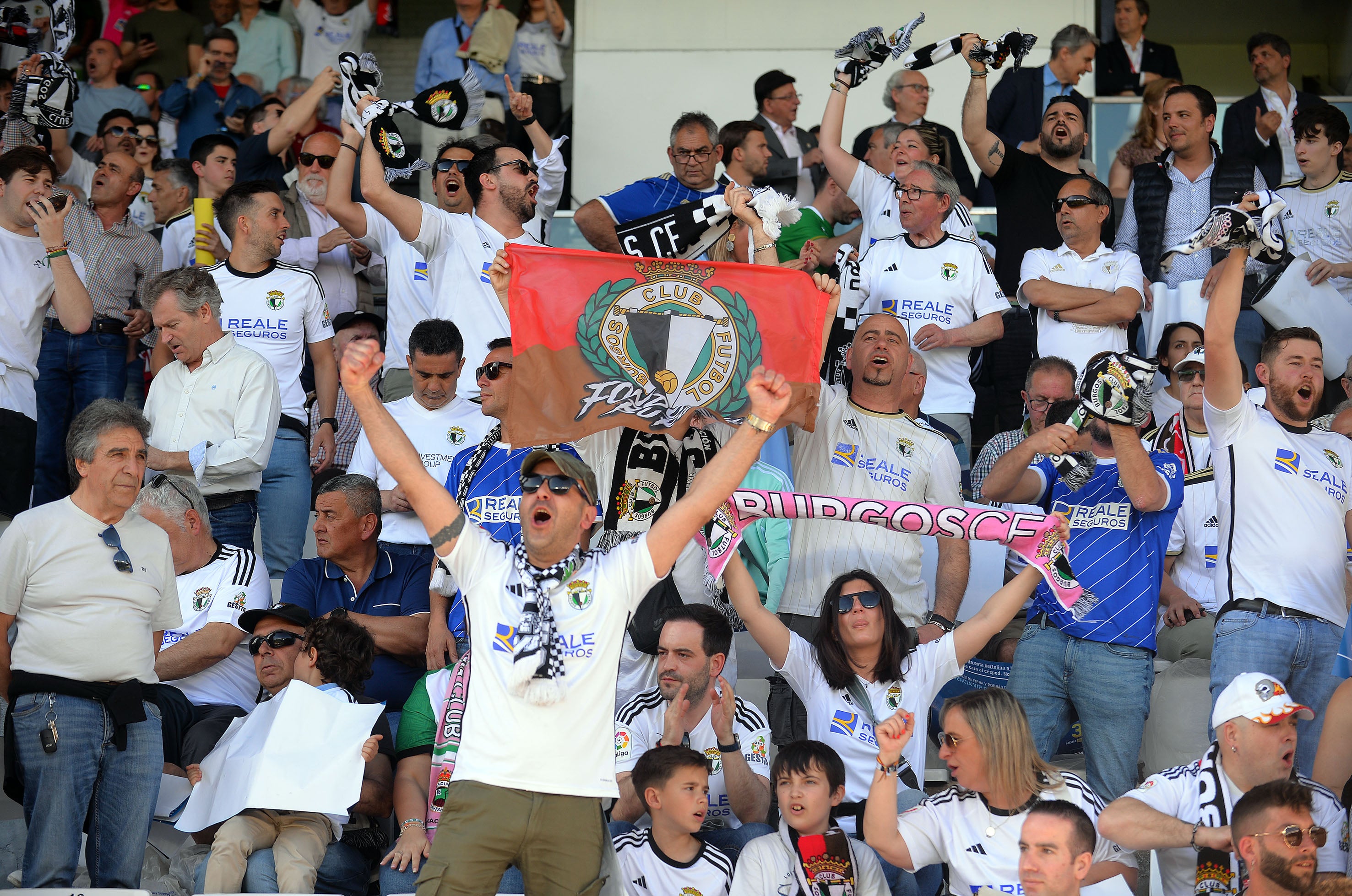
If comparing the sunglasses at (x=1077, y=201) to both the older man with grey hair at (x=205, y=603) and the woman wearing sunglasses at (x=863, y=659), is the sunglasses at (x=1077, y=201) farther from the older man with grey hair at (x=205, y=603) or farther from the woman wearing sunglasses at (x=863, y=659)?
the older man with grey hair at (x=205, y=603)

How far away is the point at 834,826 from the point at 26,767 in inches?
111

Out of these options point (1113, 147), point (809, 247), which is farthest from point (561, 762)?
point (1113, 147)

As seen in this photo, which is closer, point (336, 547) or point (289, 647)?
point (289, 647)

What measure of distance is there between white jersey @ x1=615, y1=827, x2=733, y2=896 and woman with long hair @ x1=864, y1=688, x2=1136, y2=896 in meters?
0.56

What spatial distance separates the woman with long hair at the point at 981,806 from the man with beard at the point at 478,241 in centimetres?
331

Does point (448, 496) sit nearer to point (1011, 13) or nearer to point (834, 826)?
point (834, 826)

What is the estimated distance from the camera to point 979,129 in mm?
8641

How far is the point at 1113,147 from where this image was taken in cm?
1032

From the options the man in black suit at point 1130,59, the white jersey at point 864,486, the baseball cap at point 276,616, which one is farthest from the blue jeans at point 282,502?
the man in black suit at point 1130,59

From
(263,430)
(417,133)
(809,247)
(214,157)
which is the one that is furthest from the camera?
(417,133)

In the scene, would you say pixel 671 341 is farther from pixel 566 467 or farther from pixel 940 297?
pixel 940 297

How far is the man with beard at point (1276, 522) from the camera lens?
5.48 meters

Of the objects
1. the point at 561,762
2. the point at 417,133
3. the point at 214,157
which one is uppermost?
the point at 417,133

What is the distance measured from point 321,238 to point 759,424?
5.18m
